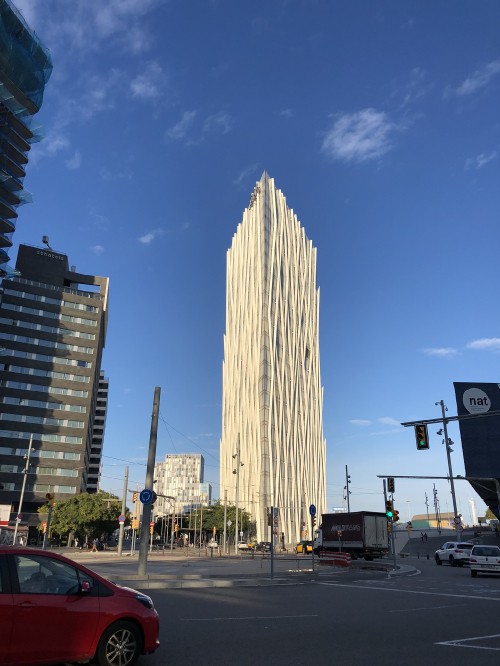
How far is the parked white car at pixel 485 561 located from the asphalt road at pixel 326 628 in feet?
28.3

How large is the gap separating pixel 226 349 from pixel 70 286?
4185 cm

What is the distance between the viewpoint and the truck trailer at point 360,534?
1662 inches

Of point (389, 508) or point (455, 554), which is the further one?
point (455, 554)

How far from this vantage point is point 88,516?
67.9 meters

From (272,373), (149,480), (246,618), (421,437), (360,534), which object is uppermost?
(272,373)

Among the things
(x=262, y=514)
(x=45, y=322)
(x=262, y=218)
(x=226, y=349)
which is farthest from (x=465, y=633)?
(x=226, y=349)

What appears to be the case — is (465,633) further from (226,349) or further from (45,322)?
(226,349)

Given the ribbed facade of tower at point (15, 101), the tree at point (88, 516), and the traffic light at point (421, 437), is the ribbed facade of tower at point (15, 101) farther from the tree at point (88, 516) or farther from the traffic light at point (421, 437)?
the traffic light at point (421, 437)

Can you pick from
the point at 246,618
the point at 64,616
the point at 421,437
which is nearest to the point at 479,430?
the point at 421,437

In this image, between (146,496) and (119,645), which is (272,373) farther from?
(119,645)

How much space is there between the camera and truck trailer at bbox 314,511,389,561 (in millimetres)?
42219

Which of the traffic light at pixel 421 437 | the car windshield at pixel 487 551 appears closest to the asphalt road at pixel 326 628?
the traffic light at pixel 421 437

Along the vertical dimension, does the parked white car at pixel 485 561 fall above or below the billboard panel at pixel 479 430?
below

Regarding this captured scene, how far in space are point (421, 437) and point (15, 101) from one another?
91649mm
